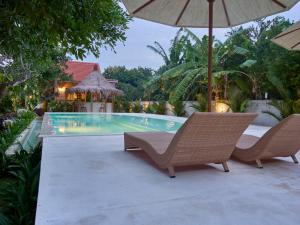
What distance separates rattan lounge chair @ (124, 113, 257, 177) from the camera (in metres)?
3.50

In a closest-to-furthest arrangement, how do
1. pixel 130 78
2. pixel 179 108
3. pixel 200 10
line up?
1. pixel 200 10
2. pixel 179 108
3. pixel 130 78

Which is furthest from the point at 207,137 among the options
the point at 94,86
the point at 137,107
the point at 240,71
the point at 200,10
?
the point at 137,107

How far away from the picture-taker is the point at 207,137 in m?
3.72

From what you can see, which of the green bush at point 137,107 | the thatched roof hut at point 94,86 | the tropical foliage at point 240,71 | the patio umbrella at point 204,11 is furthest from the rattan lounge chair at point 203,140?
the green bush at point 137,107

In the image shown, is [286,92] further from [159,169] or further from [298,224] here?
[298,224]

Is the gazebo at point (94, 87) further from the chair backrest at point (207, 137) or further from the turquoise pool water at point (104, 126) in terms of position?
the chair backrest at point (207, 137)

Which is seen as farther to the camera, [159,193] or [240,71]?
[240,71]

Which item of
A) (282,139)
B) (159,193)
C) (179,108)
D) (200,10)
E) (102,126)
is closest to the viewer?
(159,193)

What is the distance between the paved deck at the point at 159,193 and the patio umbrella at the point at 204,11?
154 centimetres

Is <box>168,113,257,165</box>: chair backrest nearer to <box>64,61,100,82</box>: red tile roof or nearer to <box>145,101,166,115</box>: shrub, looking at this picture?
<box>145,101,166,115</box>: shrub

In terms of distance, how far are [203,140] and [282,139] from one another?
1.44 metres

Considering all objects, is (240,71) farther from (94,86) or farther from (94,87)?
(94,86)

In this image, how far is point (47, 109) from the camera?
74.0 feet

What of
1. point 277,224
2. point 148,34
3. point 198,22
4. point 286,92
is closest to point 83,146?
point 198,22
